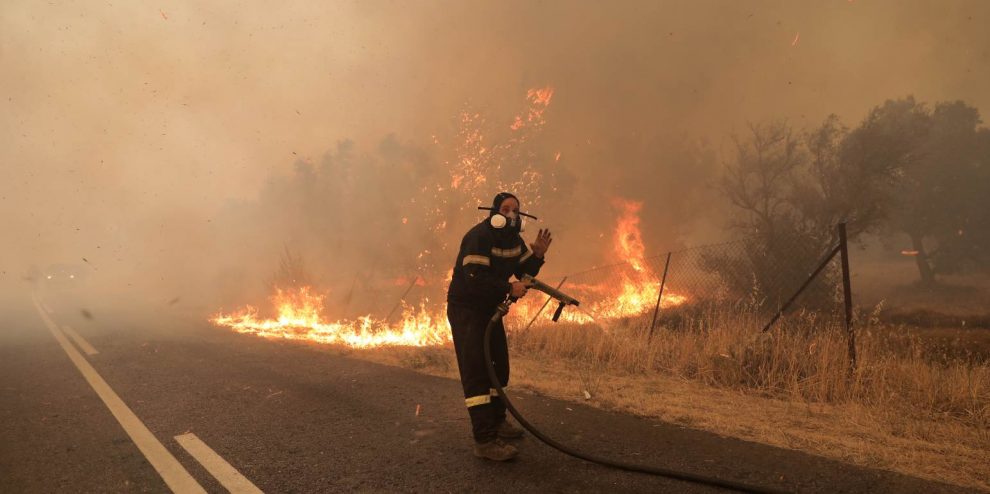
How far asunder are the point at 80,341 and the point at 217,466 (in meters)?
9.26

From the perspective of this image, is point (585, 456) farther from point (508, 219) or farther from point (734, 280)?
point (734, 280)

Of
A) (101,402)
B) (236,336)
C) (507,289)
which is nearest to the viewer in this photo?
(507,289)

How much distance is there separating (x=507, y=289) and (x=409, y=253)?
85.5 ft

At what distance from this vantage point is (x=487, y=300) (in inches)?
157

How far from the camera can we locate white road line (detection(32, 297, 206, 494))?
3.37 meters

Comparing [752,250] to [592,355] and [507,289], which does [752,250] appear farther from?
[507,289]

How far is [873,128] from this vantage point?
24.5 metres

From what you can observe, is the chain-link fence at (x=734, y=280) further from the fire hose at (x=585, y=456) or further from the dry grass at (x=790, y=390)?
the fire hose at (x=585, y=456)

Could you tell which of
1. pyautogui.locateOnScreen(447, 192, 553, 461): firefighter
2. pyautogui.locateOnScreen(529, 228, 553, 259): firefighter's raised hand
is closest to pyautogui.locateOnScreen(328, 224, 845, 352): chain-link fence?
pyautogui.locateOnScreen(529, 228, 553, 259): firefighter's raised hand

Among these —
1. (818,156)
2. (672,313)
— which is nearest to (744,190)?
(818,156)

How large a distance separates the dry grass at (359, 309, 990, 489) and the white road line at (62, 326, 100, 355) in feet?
16.9

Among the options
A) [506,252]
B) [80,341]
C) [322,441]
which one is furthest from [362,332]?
[506,252]

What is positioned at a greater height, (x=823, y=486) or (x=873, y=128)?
(x=873, y=128)

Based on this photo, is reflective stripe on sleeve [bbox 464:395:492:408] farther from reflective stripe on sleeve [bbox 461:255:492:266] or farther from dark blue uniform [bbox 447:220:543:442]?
reflective stripe on sleeve [bbox 461:255:492:266]
